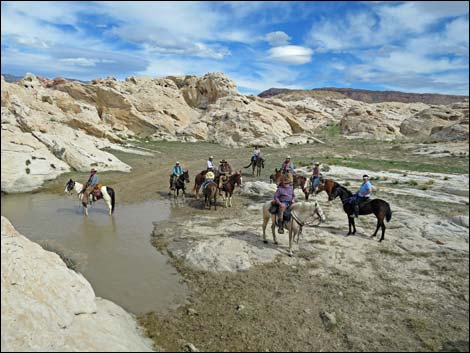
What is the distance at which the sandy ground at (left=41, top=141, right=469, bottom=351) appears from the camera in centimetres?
638

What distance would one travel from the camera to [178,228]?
12867mm

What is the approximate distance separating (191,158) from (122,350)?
30.0 meters

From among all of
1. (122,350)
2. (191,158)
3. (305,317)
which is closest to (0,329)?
(122,350)

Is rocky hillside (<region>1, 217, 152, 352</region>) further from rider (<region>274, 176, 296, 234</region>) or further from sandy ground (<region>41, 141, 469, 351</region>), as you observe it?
rider (<region>274, 176, 296, 234</region>)

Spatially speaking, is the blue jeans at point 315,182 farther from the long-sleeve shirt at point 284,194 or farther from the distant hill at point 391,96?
the distant hill at point 391,96

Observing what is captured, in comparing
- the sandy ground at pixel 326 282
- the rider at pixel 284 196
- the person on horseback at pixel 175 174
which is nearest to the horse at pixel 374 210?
the sandy ground at pixel 326 282

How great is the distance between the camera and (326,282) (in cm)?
844

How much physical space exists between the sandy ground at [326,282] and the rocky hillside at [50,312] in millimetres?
1006

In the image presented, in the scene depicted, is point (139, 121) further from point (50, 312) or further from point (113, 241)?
point (50, 312)

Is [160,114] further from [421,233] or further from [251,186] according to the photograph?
[421,233]

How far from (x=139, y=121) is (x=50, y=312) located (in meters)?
48.5

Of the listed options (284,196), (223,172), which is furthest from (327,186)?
(223,172)

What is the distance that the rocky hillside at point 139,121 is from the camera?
890 inches

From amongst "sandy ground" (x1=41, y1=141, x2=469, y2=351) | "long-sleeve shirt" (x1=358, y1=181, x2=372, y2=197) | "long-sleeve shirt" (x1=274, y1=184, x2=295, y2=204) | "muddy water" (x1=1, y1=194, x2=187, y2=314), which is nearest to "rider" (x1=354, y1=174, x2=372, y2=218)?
"long-sleeve shirt" (x1=358, y1=181, x2=372, y2=197)
